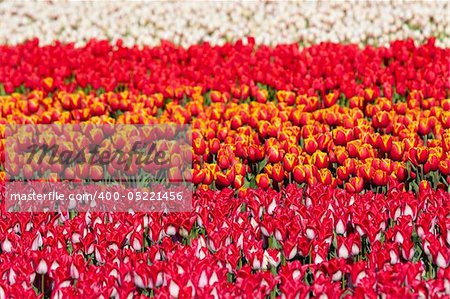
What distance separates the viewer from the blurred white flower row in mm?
10414

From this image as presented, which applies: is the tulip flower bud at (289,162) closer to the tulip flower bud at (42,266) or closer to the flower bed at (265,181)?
the flower bed at (265,181)

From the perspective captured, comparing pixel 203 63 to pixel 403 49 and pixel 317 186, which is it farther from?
pixel 317 186

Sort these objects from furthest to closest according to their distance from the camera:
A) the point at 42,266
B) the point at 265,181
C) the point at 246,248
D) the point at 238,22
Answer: the point at 238,22, the point at 265,181, the point at 246,248, the point at 42,266

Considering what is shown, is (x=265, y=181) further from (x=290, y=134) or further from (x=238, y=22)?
(x=238, y=22)

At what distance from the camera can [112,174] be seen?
5.05 metres

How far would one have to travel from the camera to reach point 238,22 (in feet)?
36.4

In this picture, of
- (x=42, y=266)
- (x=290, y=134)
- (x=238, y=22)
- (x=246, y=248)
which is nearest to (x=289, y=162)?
(x=290, y=134)

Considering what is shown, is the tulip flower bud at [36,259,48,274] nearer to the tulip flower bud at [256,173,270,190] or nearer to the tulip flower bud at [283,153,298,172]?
the tulip flower bud at [256,173,270,190]

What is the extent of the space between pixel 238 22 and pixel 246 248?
783 centimetres

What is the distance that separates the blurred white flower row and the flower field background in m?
0.18

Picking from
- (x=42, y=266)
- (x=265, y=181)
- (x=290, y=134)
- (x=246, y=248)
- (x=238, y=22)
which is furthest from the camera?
(x=238, y=22)

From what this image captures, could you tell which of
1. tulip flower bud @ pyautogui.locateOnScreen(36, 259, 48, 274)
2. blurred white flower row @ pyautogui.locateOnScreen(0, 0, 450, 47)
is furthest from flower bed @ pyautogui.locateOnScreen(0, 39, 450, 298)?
blurred white flower row @ pyautogui.locateOnScreen(0, 0, 450, 47)

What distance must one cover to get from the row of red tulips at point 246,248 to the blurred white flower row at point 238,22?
6.34 metres

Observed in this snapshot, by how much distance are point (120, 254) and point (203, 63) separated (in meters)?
4.56
